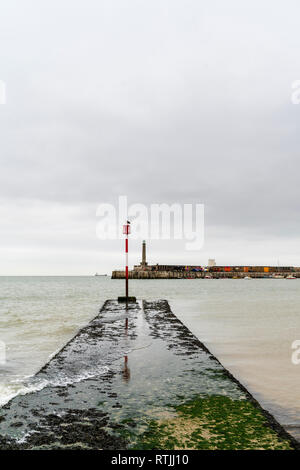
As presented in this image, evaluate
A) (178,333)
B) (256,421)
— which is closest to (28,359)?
(178,333)

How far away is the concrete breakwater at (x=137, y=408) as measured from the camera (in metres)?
4.32

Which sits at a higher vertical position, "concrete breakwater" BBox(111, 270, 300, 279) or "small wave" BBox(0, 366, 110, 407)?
"small wave" BBox(0, 366, 110, 407)

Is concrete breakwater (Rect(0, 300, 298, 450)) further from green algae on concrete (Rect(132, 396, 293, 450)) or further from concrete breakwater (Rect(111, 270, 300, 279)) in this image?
concrete breakwater (Rect(111, 270, 300, 279))

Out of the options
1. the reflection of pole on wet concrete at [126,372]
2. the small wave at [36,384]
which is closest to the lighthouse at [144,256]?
the reflection of pole on wet concrete at [126,372]

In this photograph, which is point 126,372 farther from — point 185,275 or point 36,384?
point 185,275

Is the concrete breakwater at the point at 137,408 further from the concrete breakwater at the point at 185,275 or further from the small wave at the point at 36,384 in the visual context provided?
the concrete breakwater at the point at 185,275

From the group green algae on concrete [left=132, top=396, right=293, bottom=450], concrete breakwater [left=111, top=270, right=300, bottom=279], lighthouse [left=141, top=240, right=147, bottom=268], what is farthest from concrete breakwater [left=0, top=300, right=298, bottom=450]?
concrete breakwater [left=111, top=270, right=300, bottom=279]

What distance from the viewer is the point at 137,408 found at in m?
5.42

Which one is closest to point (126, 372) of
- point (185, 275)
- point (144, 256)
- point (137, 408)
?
point (137, 408)

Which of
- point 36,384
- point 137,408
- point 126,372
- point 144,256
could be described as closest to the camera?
point 137,408

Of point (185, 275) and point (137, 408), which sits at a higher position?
point (137, 408)

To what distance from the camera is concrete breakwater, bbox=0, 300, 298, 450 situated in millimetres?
4316

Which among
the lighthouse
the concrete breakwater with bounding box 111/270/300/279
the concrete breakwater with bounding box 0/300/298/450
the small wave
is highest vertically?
the lighthouse
